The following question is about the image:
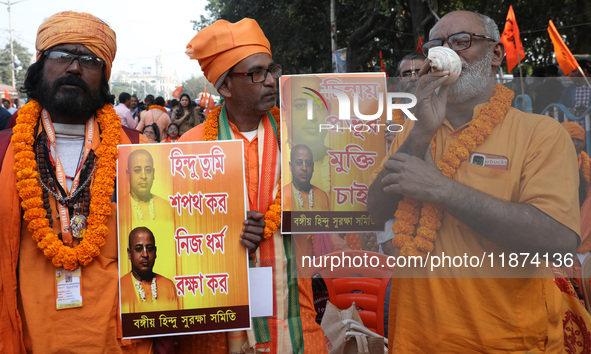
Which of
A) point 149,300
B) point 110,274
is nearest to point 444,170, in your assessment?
point 149,300

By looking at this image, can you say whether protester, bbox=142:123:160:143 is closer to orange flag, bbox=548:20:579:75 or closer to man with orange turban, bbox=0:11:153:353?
orange flag, bbox=548:20:579:75

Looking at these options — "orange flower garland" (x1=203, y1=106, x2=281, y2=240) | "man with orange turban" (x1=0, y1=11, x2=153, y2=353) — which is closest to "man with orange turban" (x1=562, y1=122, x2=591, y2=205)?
"orange flower garland" (x1=203, y1=106, x2=281, y2=240)

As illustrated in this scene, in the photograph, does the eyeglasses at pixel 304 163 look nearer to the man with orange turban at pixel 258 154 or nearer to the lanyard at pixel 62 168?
the man with orange turban at pixel 258 154

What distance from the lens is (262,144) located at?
8.61ft

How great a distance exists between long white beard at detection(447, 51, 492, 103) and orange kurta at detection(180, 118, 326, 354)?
37.8 inches

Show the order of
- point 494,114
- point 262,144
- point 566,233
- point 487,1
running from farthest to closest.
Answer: point 487,1
point 262,144
point 494,114
point 566,233

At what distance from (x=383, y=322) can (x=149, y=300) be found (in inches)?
64.8

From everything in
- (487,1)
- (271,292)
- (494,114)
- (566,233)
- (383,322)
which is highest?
(487,1)

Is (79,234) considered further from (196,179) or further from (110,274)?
(196,179)

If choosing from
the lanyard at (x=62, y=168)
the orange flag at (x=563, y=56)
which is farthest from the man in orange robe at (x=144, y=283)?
the orange flag at (x=563, y=56)

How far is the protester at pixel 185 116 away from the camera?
10602 mm

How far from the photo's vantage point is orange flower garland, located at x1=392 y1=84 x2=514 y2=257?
6.54 ft

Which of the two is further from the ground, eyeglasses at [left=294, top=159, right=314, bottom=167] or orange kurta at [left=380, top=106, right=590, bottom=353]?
eyeglasses at [left=294, top=159, right=314, bottom=167]

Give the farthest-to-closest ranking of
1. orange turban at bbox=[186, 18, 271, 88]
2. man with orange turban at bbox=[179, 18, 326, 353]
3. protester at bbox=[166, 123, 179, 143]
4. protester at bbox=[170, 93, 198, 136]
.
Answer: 1. protester at bbox=[170, 93, 198, 136]
2. protester at bbox=[166, 123, 179, 143]
3. orange turban at bbox=[186, 18, 271, 88]
4. man with orange turban at bbox=[179, 18, 326, 353]
